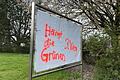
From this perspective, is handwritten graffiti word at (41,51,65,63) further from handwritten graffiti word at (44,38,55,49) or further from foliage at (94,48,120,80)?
foliage at (94,48,120,80)

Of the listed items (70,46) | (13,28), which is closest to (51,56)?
(70,46)

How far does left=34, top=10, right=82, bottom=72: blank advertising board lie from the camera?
3189 mm

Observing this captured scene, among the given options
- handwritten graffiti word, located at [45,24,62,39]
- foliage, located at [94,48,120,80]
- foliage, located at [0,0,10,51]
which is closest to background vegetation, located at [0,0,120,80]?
foliage, located at [94,48,120,80]

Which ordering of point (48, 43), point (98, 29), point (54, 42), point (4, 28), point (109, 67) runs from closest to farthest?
point (48, 43) → point (54, 42) → point (109, 67) → point (98, 29) → point (4, 28)

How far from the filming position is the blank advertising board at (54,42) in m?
3.19

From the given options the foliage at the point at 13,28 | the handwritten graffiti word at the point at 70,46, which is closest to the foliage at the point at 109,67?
the handwritten graffiti word at the point at 70,46

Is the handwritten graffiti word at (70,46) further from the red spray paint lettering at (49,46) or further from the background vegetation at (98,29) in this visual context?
the background vegetation at (98,29)

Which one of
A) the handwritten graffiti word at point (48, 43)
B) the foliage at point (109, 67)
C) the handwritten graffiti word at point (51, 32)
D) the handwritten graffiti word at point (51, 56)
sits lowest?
the foliage at point (109, 67)

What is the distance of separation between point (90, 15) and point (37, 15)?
4792mm

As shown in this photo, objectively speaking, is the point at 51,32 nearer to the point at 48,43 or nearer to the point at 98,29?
the point at 48,43

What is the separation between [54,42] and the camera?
3695 millimetres

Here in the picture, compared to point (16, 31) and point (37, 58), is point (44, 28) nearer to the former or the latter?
point (37, 58)

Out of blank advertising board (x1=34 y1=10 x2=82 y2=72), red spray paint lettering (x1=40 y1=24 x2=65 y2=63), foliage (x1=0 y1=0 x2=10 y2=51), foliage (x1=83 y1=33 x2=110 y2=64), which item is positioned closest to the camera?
blank advertising board (x1=34 y1=10 x2=82 y2=72)

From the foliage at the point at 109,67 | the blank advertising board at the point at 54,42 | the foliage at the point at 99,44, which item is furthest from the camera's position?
the foliage at the point at 99,44
